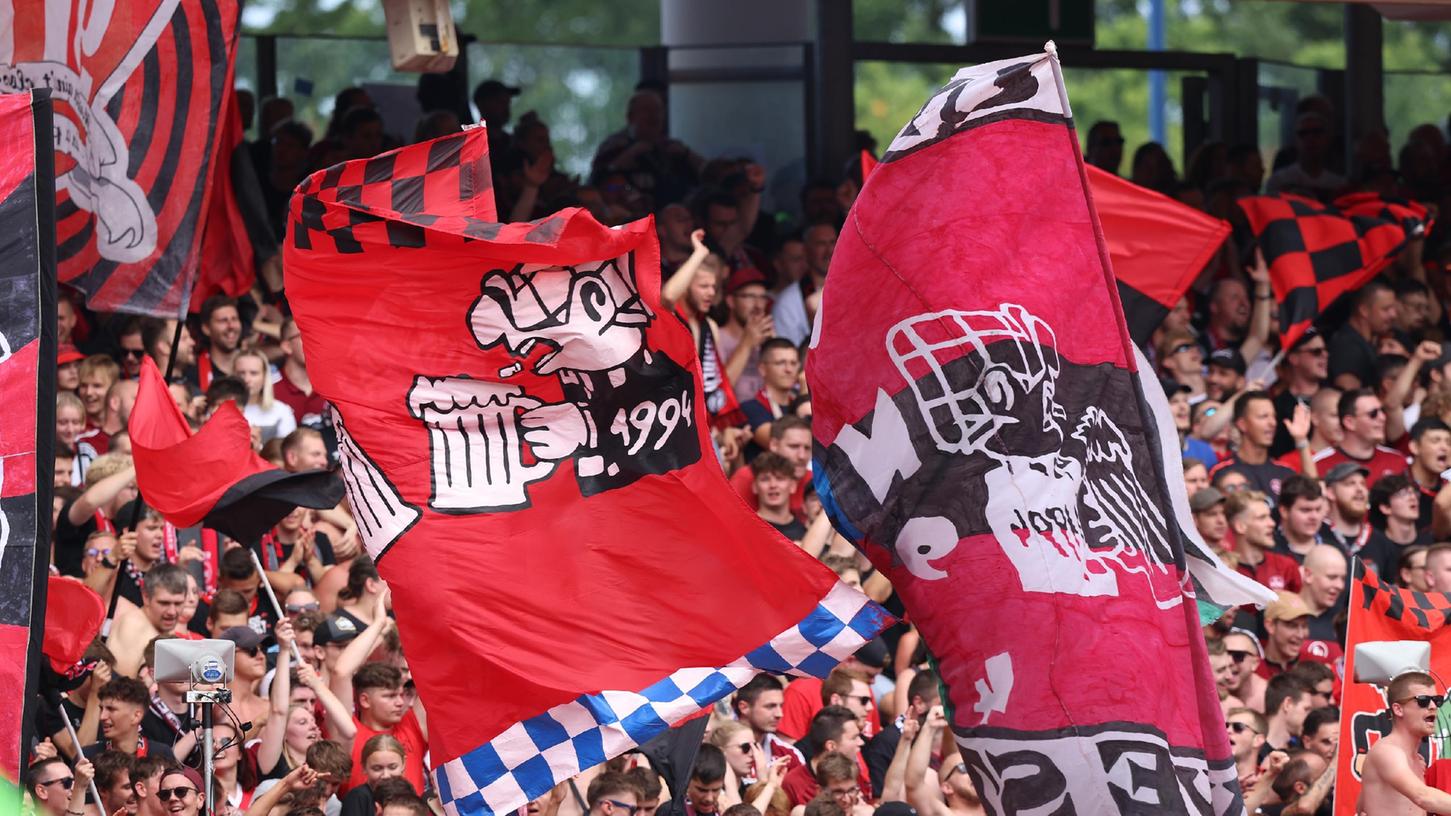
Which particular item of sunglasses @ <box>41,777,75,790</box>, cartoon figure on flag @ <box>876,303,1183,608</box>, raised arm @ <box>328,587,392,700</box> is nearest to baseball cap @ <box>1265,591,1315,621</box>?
cartoon figure on flag @ <box>876,303,1183,608</box>

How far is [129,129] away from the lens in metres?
11.4

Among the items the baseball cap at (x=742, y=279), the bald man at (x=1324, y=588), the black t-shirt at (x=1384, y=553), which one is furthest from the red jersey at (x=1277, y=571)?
the baseball cap at (x=742, y=279)

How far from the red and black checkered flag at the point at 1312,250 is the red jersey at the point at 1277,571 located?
2.55 m

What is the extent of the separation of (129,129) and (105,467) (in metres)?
1.64

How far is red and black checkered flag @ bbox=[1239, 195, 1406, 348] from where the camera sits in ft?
50.7

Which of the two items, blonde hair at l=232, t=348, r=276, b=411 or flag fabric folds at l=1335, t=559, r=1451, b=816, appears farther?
blonde hair at l=232, t=348, r=276, b=411

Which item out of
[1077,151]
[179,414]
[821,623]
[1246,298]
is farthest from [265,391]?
[1246,298]

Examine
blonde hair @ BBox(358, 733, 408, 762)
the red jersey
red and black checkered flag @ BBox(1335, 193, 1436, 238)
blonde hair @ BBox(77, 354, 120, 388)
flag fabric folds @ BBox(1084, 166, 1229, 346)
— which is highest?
flag fabric folds @ BBox(1084, 166, 1229, 346)

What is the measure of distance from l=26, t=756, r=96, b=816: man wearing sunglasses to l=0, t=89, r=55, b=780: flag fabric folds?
1230mm

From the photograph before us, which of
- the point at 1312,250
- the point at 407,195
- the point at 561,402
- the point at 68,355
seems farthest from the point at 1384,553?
the point at 68,355

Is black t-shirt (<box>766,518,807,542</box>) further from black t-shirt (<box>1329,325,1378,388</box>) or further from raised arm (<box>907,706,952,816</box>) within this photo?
black t-shirt (<box>1329,325,1378,388</box>)

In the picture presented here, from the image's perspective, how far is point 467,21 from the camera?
4362 centimetres

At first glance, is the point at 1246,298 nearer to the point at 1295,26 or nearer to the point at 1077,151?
the point at 1077,151

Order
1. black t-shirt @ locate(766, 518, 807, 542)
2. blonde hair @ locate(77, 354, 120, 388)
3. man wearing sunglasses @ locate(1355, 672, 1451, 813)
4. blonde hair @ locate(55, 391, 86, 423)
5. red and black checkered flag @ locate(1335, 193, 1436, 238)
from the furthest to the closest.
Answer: red and black checkered flag @ locate(1335, 193, 1436, 238) → black t-shirt @ locate(766, 518, 807, 542) → blonde hair @ locate(77, 354, 120, 388) → blonde hair @ locate(55, 391, 86, 423) → man wearing sunglasses @ locate(1355, 672, 1451, 813)
